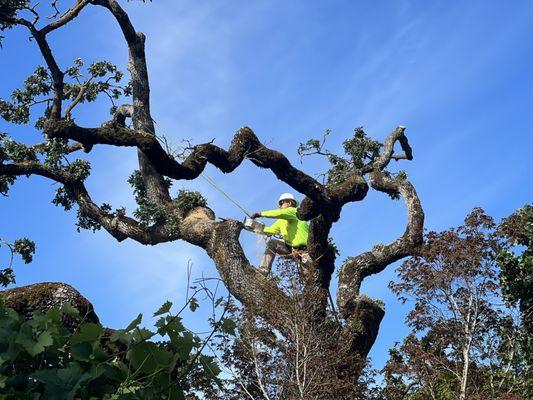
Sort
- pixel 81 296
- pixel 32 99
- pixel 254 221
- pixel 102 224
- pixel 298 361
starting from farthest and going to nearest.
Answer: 1. pixel 32 99
2. pixel 102 224
3. pixel 254 221
4. pixel 298 361
5. pixel 81 296

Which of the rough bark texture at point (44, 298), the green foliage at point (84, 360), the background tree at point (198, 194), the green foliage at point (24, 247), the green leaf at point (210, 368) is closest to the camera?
the green foliage at point (84, 360)

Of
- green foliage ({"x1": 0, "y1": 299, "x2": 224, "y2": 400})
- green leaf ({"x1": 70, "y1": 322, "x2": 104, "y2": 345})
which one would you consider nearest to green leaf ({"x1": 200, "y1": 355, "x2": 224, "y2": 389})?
green foliage ({"x1": 0, "y1": 299, "x2": 224, "y2": 400})

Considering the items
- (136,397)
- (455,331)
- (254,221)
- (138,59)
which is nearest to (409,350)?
(455,331)

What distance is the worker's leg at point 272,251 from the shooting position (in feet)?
50.9

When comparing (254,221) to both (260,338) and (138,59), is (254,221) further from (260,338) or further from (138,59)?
(138,59)

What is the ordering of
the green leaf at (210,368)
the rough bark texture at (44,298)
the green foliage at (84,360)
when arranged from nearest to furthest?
1. the green foliage at (84,360)
2. the green leaf at (210,368)
3. the rough bark texture at (44,298)

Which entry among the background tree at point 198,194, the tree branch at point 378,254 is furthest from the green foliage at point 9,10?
the tree branch at point 378,254

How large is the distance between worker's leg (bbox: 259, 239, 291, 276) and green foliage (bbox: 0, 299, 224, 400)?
1175cm

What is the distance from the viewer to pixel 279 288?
46.4 ft

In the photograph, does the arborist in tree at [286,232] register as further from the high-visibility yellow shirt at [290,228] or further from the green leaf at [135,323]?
the green leaf at [135,323]

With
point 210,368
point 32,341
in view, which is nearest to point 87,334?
point 32,341

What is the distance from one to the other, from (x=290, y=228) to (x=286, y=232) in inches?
4.8

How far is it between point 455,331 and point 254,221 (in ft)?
14.2

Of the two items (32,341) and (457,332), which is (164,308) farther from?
(457,332)
